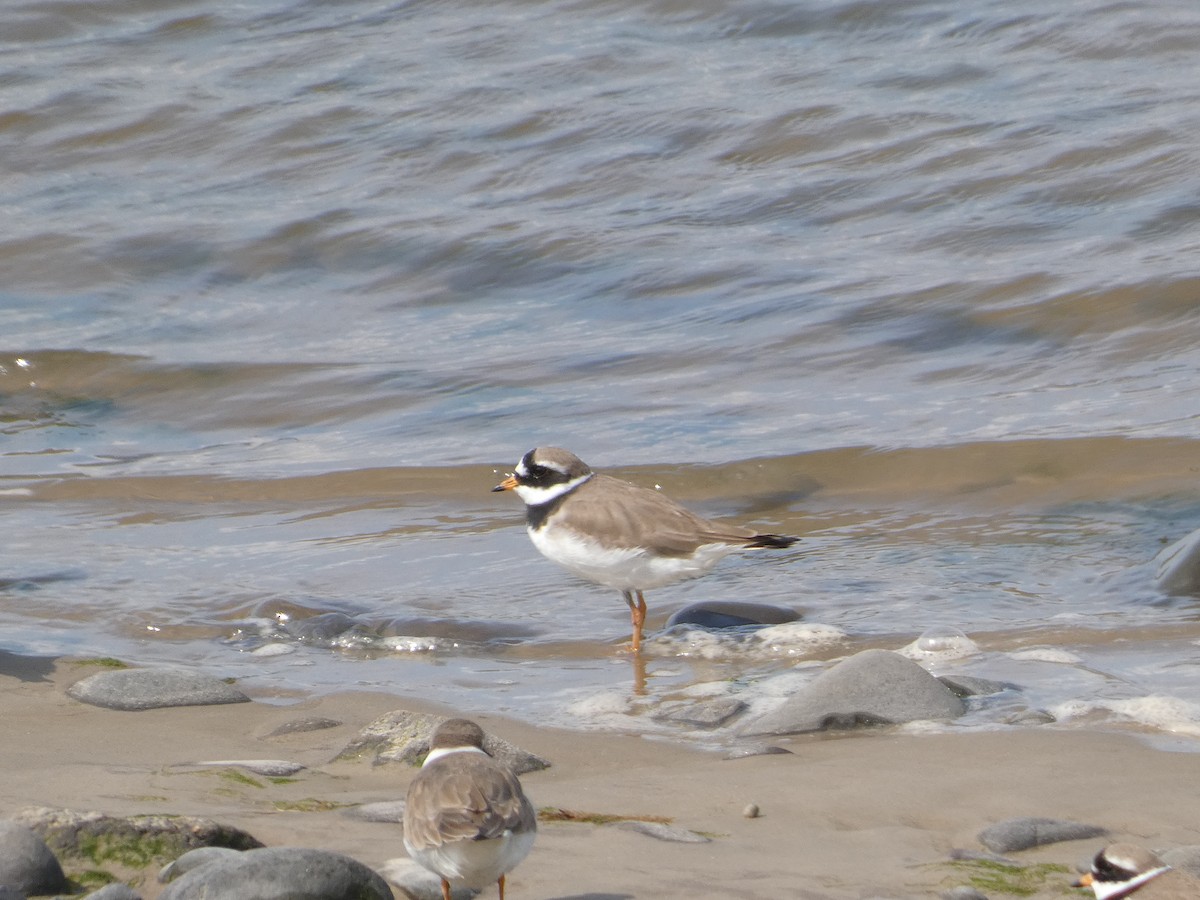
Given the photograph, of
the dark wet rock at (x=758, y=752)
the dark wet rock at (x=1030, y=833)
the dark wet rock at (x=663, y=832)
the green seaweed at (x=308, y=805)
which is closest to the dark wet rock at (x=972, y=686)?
the dark wet rock at (x=758, y=752)

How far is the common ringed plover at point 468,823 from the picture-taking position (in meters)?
3.36

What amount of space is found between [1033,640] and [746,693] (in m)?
1.32

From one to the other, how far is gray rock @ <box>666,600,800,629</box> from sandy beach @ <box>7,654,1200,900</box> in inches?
64.5

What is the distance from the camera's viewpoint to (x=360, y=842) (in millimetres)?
3982

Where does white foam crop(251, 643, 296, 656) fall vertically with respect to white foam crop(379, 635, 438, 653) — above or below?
above

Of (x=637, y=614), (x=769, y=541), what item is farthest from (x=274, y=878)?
(x=769, y=541)

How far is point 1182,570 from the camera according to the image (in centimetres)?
684

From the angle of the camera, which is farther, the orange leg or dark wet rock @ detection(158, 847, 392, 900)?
the orange leg

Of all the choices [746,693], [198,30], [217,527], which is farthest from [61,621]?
[198,30]

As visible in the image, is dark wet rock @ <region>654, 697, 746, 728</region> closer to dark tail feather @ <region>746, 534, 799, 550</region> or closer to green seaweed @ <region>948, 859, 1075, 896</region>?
dark tail feather @ <region>746, 534, 799, 550</region>

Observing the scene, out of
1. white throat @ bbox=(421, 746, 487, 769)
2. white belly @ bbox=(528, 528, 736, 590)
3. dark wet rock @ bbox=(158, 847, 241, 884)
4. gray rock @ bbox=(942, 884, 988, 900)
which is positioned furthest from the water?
dark wet rock @ bbox=(158, 847, 241, 884)

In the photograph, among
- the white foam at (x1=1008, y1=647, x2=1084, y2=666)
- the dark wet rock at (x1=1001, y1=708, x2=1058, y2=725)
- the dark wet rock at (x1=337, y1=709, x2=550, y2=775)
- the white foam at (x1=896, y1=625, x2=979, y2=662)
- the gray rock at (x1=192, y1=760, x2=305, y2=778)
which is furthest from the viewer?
the white foam at (x1=896, y1=625, x2=979, y2=662)

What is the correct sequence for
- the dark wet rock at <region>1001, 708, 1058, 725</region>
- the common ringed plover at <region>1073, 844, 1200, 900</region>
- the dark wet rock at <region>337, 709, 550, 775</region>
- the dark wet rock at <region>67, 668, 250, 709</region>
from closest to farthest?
the common ringed plover at <region>1073, 844, 1200, 900</region> → the dark wet rock at <region>337, 709, 550, 775</region> → the dark wet rock at <region>1001, 708, 1058, 725</region> → the dark wet rock at <region>67, 668, 250, 709</region>

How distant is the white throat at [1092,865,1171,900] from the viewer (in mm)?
3213
